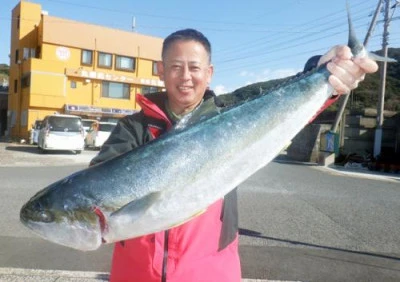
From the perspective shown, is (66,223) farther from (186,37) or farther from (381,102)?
(381,102)

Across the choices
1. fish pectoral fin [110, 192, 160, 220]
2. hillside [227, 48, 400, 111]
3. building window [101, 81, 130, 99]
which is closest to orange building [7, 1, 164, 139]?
building window [101, 81, 130, 99]

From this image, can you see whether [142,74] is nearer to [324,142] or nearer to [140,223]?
[324,142]

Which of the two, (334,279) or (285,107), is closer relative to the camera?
(285,107)

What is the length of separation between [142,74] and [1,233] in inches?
1313

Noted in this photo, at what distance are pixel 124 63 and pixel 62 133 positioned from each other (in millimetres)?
16949

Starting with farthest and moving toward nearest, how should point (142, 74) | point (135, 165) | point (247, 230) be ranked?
point (142, 74), point (247, 230), point (135, 165)

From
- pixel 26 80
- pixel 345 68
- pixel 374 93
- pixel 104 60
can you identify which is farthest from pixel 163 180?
pixel 374 93

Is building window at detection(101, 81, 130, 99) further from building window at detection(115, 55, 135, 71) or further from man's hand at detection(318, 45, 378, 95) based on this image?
man's hand at detection(318, 45, 378, 95)

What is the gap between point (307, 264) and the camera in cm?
578

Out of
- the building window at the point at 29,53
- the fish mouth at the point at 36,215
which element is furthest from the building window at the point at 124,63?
the fish mouth at the point at 36,215

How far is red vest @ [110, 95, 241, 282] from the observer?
2172 millimetres

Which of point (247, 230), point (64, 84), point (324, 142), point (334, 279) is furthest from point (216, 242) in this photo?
point (64, 84)

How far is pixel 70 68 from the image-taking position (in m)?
34.8

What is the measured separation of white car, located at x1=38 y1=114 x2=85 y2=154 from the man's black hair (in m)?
21.6
